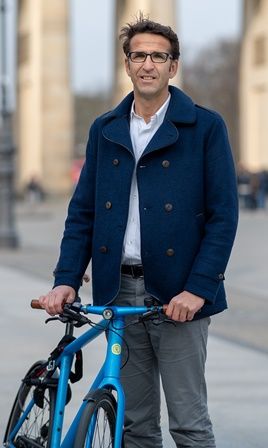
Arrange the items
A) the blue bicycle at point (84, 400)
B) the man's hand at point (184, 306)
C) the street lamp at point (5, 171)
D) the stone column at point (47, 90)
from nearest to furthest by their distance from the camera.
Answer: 1. the blue bicycle at point (84, 400)
2. the man's hand at point (184, 306)
3. the street lamp at point (5, 171)
4. the stone column at point (47, 90)

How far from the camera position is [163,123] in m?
5.09

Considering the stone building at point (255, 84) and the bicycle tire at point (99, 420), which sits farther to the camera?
the stone building at point (255, 84)

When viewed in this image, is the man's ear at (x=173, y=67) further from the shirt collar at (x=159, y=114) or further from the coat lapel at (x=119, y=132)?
the coat lapel at (x=119, y=132)

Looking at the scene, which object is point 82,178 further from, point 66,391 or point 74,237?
point 66,391

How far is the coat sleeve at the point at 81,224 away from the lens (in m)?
A: 5.28

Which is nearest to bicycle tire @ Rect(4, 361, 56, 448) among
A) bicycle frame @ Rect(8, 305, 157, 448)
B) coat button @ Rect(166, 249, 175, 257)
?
bicycle frame @ Rect(8, 305, 157, 448)

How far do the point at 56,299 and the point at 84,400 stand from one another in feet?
1.49

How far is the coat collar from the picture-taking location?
5062 millimetres

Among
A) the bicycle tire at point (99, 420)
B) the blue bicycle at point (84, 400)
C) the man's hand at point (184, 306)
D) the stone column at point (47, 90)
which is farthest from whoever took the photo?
the stone column at point (47, 90)

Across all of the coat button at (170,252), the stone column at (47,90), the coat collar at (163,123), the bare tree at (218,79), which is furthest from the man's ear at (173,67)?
the bare tree at (218,79)

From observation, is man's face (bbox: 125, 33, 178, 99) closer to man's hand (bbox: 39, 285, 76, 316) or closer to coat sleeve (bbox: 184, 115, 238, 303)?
coat sleeve (bbox: 184, 115, 238, 303)

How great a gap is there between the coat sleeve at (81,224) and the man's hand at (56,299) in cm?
13

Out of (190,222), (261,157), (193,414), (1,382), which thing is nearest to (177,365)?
(193,414)

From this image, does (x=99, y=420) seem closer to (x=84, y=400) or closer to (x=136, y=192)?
(x=84, y=400)
